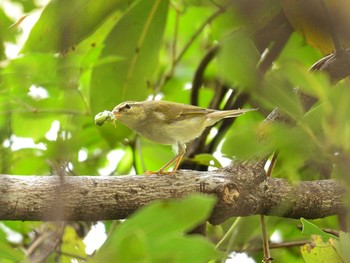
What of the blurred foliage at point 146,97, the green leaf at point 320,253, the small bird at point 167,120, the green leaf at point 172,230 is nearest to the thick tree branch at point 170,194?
the blurred foliage at point 146,97

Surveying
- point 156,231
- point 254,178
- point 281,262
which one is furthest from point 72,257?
point 156,231

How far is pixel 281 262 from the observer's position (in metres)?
1.92

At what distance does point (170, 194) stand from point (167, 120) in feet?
3.13

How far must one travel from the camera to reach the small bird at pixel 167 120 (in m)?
2.19

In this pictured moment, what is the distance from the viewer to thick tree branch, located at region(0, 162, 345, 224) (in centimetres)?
128

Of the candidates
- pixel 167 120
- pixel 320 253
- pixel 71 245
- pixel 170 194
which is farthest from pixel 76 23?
pixel 167 120

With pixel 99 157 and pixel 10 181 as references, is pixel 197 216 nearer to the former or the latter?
pixel 10 181

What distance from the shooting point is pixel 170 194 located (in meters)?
1.35

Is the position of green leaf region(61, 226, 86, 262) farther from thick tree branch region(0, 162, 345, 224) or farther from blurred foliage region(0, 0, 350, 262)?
thick tree branch region(0, 162, 345, 224)

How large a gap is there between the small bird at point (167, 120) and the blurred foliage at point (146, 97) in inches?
2.1

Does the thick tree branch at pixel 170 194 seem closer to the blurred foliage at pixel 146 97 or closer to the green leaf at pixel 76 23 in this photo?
the blurred foliage at pixel 146 97

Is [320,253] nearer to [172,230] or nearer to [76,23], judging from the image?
[172,230]

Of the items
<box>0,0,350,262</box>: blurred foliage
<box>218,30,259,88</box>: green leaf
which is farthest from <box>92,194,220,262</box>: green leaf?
<box>218,30,259,88</box>: green leaf

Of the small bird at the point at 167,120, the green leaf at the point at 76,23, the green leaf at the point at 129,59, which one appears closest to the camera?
the green leaf at the point at 76,23
